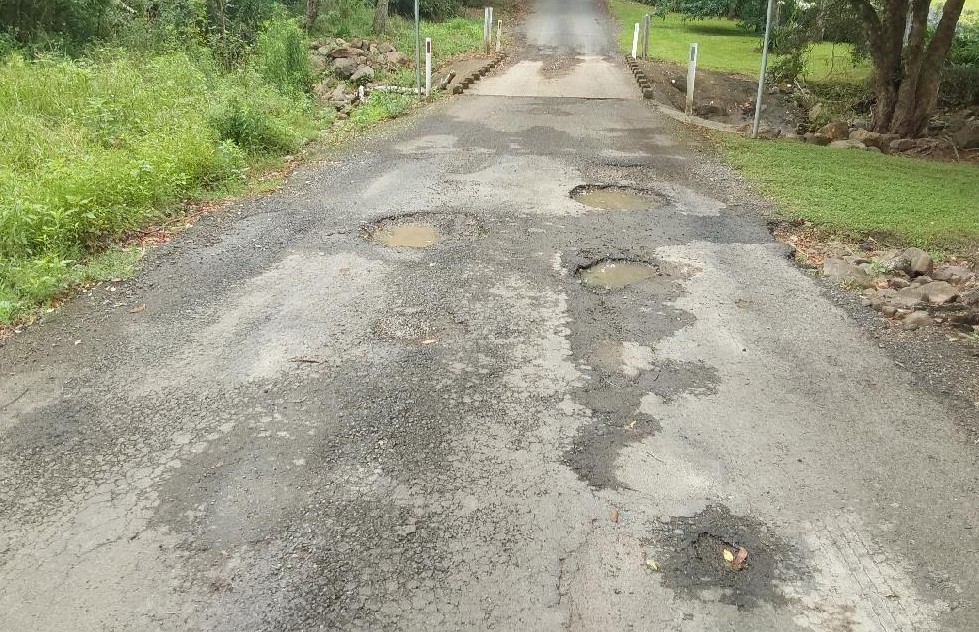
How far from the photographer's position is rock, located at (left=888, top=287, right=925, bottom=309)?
6.21 meters

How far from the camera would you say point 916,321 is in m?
5.92

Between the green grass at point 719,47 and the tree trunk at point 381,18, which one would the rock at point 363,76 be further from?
the green grass at point 719,47

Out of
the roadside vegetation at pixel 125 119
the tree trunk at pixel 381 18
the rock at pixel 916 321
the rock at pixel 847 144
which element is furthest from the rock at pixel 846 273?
the tree trunk at pixel 381 18

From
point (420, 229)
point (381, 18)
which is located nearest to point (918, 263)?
point (420, 229)

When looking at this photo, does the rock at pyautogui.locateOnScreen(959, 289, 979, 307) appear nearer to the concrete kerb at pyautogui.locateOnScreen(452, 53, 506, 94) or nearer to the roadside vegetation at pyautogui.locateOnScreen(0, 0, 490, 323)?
the roadside vegetation at pyautogui.locateOnScreen(0, 0, 490, 323)

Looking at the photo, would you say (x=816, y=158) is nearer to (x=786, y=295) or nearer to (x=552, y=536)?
(x=786, y=295)

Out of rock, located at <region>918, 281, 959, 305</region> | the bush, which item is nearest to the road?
rock, located at <region>918, 281, 959, 305</region>

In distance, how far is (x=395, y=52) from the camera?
21.5 metres

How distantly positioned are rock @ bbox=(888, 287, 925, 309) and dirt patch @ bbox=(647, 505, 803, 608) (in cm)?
346

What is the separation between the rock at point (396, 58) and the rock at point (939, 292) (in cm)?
1669

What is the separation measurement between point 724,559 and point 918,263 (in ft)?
15.4

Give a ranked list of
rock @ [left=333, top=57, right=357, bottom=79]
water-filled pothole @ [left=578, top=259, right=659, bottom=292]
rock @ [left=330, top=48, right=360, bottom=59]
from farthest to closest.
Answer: rock @ [left=330, top=48, right=360, bottom=59] → rock @ [left=333, top=57, right=357, bottom=79] → water-filled pothole @ [left=578, top=259, right=659, bottom=292]

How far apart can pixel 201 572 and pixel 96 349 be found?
2.73 meters

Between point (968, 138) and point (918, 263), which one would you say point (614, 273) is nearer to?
point (918, 263)
